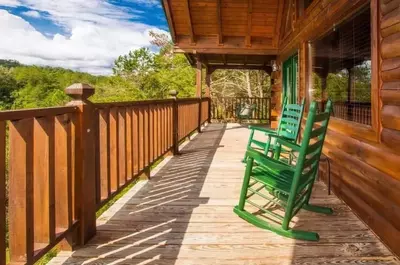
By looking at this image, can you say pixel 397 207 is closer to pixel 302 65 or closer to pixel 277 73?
pixel 302 65

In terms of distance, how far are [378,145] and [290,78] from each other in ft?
16.8

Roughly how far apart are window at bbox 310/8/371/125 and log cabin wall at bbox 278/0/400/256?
0.11 meters

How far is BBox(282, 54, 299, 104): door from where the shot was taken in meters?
6.56

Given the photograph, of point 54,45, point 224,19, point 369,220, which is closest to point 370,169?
point 369,220

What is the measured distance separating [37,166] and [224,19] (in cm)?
691

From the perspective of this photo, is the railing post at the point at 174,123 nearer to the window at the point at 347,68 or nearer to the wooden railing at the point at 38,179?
the window at the point at 347,68

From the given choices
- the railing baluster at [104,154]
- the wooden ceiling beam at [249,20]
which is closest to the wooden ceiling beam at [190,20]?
the wooden ceiling beam at [249,20]

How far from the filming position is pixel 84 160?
2.07 m

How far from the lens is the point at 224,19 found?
7887mm

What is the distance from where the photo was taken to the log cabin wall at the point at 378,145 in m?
2.04

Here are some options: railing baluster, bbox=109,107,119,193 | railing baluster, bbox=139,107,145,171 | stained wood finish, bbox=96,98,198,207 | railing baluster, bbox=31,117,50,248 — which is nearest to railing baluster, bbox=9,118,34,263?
railing baluster, bbox=31,117,50,248

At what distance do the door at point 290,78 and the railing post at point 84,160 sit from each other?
193 inches

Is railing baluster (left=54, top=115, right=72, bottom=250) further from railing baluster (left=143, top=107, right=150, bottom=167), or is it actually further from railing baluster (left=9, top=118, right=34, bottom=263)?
railing baluster (left=143, top=107, right=150, bottom=167)

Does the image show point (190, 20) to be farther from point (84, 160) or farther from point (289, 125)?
point (84, 160)
